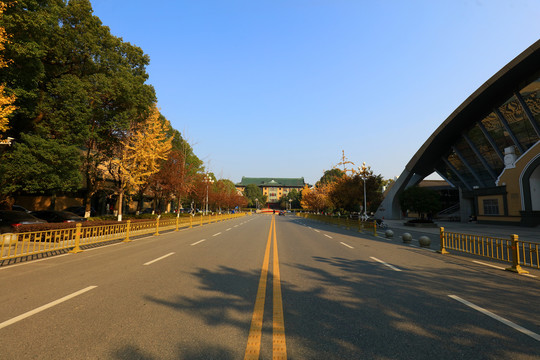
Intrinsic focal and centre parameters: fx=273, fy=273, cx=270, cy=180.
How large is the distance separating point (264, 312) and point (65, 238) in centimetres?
1660

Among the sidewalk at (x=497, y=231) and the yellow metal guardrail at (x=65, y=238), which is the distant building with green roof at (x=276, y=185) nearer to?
the sidewalk at (x=497, y=231)

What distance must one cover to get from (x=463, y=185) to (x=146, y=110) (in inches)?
1852

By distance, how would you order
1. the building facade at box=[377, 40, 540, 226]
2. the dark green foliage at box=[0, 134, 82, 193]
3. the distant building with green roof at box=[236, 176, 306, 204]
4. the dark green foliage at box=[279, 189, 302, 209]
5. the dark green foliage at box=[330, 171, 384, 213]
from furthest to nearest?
1. the distant building with green roof at box=[236, 176, 306, 204]
2. the dark green foliage at box=[279, 189, 302, 209]
3. the dark green foliage at box=[330, 171, 384, 213]
4. the building facade at box=[377, 40, 540, 226]
5. the dark green foliage at box=[0, 134, 82, 193]

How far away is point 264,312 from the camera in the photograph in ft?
14.6

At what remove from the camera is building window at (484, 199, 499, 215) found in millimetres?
33375

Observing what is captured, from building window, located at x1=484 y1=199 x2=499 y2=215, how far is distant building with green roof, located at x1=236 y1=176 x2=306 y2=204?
12460 centimetres

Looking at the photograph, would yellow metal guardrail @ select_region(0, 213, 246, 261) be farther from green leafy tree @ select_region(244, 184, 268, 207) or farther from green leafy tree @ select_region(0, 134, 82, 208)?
green leafy tree @ select_region(244, 184, 268, 207)

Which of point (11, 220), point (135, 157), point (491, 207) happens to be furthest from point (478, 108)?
point (11, 220)

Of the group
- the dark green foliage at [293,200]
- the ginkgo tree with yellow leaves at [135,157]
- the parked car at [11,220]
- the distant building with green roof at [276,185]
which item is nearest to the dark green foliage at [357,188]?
the ginkgo tree with yellow leaves at [135,157]

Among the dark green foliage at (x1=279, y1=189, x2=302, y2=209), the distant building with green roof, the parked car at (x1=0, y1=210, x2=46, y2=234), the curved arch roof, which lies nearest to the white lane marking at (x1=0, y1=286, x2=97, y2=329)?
the parked car at (x1=0, y1=210, x2=46, y2=234)

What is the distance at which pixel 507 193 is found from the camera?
31750 millimetres

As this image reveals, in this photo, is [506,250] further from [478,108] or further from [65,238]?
[478,108]

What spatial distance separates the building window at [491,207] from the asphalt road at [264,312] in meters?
32.9

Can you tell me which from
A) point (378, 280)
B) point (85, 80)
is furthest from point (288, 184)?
point (378, 280)
